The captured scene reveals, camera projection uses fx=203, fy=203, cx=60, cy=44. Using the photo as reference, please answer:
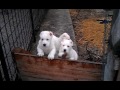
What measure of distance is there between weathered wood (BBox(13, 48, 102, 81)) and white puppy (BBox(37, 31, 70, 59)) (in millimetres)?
170

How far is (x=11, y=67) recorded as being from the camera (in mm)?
2947

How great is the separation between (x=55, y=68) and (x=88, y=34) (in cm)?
211

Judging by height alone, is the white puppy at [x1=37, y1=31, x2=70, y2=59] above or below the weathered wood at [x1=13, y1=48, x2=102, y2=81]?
above

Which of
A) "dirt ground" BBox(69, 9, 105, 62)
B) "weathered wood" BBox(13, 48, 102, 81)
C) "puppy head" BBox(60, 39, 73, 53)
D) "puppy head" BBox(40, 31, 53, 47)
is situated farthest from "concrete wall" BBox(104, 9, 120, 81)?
"dirt ground" BBox(69, 9, 105, 62)

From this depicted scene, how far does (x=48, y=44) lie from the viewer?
2.76 meters

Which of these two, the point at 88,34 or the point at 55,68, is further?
the point at 88,34

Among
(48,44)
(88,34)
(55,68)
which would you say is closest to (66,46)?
(48,44)

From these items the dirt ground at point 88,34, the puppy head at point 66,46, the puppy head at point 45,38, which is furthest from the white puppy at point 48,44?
the dirt ground at point 88,34

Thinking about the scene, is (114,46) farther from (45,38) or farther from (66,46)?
(45,38)

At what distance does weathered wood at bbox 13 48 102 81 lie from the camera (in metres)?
2.25

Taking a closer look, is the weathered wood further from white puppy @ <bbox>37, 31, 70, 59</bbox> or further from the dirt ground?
the dirt ground
